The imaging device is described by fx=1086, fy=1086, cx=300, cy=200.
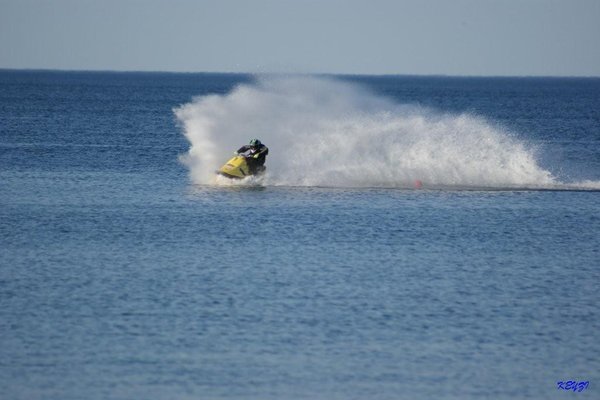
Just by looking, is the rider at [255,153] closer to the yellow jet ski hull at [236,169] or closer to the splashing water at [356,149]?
the yellow jet ski hull at [236,169]

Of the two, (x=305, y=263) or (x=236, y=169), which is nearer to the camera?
(x=305, y=263)

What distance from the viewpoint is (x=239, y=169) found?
132 feet

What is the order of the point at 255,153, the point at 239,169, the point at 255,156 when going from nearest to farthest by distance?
1. the point at 255,153
2. the point at 255,156
3. the point at 239,169

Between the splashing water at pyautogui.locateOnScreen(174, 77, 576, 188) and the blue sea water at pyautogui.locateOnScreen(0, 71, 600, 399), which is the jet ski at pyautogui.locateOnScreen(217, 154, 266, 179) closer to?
the blue sea water at pyautogui.locateOnScreen(0, 71, 600, 399)

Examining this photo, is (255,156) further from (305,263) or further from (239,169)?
(305,263)

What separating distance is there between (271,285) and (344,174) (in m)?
17.9

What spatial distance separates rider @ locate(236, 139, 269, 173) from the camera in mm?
38969

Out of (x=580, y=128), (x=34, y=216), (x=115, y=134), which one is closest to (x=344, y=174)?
(x=34, y=216)

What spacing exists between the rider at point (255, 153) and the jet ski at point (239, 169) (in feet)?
0.24

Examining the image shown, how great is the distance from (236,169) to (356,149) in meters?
5.91

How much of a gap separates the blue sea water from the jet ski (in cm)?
54

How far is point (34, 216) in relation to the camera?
35.1m
